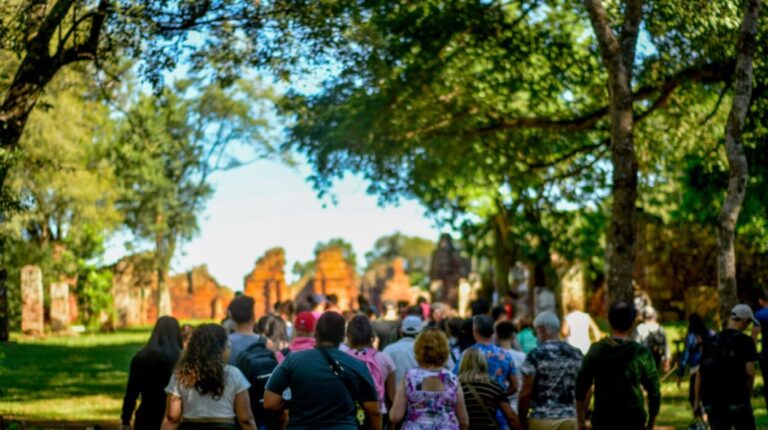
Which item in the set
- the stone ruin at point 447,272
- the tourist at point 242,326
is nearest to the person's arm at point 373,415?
the tourist at point 242,326

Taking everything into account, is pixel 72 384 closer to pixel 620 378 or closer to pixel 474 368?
pixel 474 368

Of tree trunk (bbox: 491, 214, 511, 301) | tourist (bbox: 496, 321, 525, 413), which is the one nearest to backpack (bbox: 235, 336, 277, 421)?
tourist (bbox: 496, 321, 525, 413)

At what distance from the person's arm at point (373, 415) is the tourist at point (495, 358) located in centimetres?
197

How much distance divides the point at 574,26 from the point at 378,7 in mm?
6547

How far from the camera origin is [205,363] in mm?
8047

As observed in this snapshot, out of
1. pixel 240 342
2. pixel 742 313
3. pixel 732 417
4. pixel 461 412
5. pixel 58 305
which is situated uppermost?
pixel 58 305

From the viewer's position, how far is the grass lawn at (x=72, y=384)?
18.6 meters

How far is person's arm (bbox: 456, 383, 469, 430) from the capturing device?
8.82 meters

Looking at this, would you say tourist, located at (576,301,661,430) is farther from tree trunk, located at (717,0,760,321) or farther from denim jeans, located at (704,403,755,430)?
tree trunk, located at (717,0,760,321)

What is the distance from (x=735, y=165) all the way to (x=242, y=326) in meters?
7.66

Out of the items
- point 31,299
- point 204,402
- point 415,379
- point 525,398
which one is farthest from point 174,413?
point 31,299

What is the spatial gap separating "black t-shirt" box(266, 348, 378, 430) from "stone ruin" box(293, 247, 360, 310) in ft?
176

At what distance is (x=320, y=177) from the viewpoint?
80.9 ft

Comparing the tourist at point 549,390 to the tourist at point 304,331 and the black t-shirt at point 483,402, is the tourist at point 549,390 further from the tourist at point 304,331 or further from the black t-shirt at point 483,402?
the tourist at point 304,331
